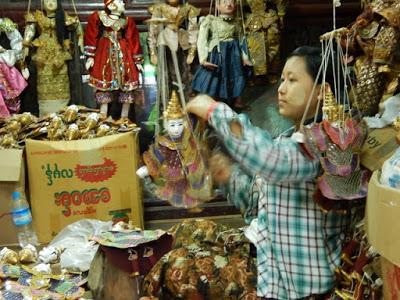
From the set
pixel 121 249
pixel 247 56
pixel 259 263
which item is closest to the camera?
pixel 259 263

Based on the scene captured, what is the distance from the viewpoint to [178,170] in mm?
1732

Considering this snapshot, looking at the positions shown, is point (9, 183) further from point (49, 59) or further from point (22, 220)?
point (49, 59)

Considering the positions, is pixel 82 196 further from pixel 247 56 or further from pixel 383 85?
pixel 383 85

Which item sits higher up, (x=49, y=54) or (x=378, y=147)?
(x=49, y=54)

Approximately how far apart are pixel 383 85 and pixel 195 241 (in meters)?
0.90

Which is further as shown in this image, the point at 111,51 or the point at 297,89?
the point at 111,51

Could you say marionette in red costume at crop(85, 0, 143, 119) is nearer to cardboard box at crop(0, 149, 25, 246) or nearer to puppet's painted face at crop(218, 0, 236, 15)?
puppet's painted face at crop(218, 0, 236, 15)

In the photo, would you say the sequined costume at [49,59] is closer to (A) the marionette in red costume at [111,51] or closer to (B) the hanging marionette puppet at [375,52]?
(A) the marionette in red costume at [111,51]

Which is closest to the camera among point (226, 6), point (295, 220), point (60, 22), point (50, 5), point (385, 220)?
point (385, 220)

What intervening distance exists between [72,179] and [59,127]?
11.2 inches

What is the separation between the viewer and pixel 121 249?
76.5 inches

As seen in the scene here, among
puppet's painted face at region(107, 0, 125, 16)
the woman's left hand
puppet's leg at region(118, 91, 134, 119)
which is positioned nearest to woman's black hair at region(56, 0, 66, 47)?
puppet's painted face at region(107, 0, 125, 16)

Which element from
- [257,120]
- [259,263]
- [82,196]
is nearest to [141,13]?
[257,120]

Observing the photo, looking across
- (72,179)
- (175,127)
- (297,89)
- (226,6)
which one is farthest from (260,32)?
(175,127)
